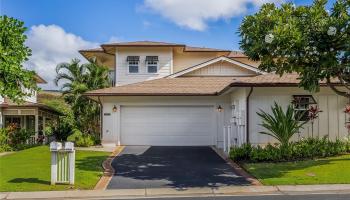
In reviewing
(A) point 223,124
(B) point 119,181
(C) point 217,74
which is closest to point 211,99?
(A) point 223,124

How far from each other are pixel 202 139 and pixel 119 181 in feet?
35.4

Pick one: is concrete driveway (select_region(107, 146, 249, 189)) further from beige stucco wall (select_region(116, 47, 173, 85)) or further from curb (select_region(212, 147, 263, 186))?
beige stucco wall (select_region(116, 47, 173, 85))

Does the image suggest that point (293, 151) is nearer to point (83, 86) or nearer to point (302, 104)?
point (302, 104)

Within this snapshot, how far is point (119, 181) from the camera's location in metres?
12.9

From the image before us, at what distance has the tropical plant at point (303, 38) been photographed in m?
13.3

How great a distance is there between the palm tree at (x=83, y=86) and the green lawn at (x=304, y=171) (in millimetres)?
Answer: 14033

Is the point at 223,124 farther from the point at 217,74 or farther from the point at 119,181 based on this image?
the point at 119,181

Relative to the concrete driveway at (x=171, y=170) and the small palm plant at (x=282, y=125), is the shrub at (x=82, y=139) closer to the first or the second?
the concrete driveway at (x=171, y=170)

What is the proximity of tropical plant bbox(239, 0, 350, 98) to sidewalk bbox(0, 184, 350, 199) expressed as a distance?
357cm

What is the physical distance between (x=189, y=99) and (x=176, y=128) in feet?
5.35

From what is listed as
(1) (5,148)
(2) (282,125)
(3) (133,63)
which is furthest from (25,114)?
(2) (282,125)

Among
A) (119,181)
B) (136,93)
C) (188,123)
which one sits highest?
(136,93)

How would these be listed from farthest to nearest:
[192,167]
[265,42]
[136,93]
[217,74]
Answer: [217,74], [136,93], [192,167], [265,42]

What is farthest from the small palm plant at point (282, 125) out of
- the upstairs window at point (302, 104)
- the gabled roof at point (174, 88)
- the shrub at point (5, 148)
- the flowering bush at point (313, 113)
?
the shrub at point (5, 148)
